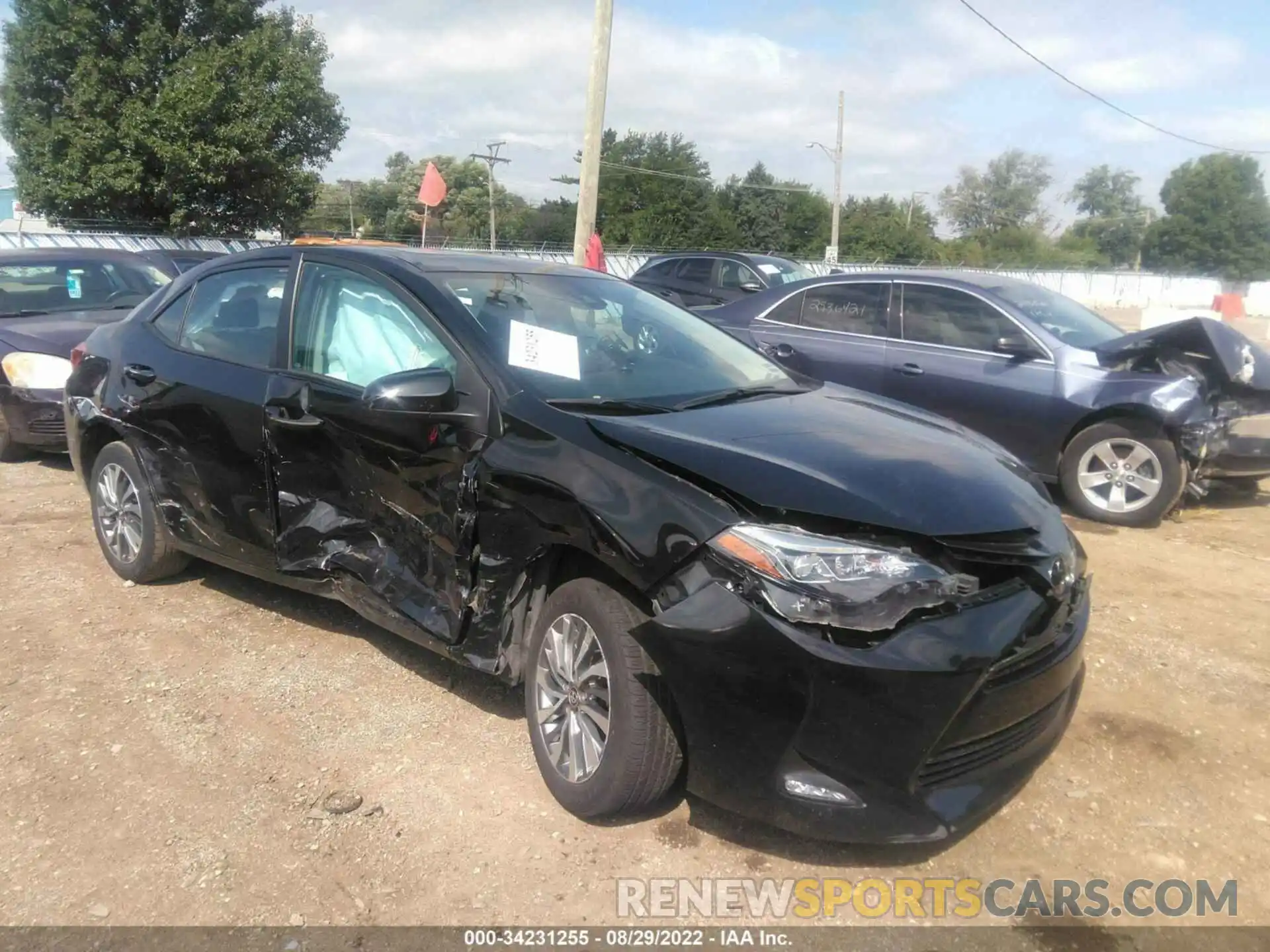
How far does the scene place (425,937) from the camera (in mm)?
2527

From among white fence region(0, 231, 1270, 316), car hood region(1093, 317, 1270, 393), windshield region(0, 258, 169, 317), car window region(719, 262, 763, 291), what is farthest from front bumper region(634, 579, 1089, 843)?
white fence region(0, 231, 1270, 316)

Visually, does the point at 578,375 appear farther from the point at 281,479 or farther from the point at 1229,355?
the point at 1229,355

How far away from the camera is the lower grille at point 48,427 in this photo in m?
7.07

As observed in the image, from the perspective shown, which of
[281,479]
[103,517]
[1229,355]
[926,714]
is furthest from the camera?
[1229,355]

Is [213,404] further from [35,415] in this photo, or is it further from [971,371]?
[971,371]

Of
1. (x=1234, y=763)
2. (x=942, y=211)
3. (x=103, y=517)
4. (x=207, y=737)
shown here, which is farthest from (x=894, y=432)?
(x=942, y=211)

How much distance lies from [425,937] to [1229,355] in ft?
19.4

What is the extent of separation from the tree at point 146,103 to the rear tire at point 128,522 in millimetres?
22853

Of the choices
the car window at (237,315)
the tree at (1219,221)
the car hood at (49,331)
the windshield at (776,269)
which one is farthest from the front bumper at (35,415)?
the tree at (1219,221)

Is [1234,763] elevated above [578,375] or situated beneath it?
situated beneath

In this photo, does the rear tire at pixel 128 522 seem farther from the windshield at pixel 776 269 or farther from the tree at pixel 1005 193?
the tree at pixel 1005 193

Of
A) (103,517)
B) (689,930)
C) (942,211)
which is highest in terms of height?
(942,211)

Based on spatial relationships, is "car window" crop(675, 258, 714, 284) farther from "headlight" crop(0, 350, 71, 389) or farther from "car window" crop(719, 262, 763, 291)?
"headlight" crop(0, 350, 71, 389)

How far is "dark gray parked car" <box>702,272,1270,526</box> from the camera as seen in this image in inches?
244
